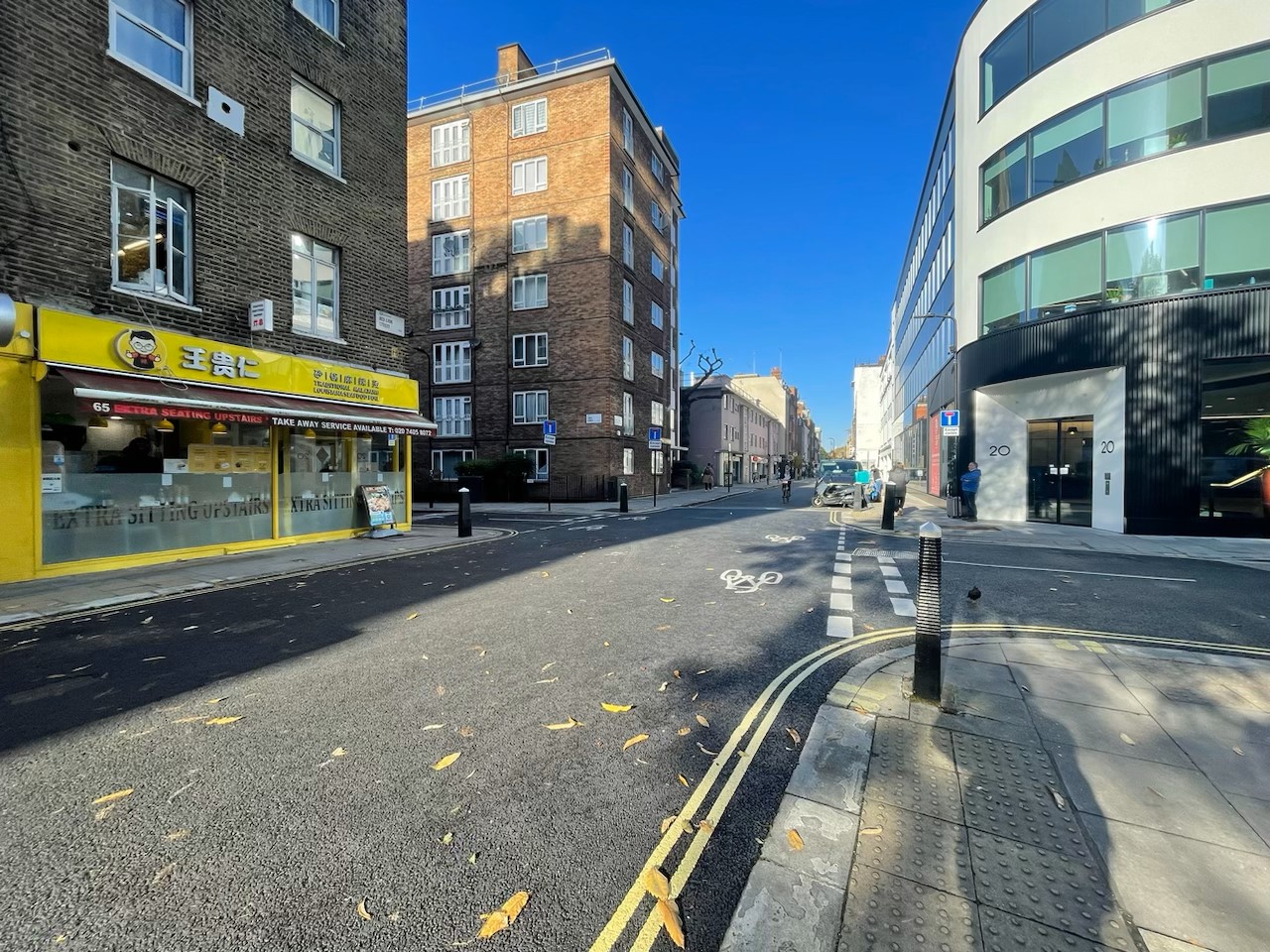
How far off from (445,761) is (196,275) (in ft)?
36.9

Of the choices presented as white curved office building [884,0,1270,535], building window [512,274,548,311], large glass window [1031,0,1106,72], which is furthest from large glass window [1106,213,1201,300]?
building window [512,274,548,311]

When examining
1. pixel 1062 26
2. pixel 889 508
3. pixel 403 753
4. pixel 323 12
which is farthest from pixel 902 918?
pixel 1062 26

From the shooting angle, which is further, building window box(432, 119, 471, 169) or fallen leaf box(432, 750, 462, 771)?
building window box(432, 119, 471, 169)

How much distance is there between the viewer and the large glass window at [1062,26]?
14289 mm

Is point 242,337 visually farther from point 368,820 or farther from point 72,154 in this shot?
point 368,820

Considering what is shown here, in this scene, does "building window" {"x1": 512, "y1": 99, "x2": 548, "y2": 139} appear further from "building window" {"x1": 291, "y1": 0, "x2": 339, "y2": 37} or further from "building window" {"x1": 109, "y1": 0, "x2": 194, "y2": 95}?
"building window" {"x1": 109, "y1": 0, "x2": 194, "y2": 95}

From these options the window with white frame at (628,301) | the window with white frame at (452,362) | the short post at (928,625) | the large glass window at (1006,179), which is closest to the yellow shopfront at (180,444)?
the short post at (928,625)

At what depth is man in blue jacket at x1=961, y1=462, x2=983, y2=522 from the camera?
16828 millimetres

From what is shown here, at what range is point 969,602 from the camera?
695 centimetres

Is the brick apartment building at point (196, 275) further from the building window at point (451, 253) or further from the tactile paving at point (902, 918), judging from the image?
the building window at point (451, 253)

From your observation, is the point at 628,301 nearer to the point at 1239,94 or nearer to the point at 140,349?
the point at 1239,94

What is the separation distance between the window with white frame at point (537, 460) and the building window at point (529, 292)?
7335 millimetres

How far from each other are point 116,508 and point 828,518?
58.0ft

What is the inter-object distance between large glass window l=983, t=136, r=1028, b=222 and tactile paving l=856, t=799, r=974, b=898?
19.2m
